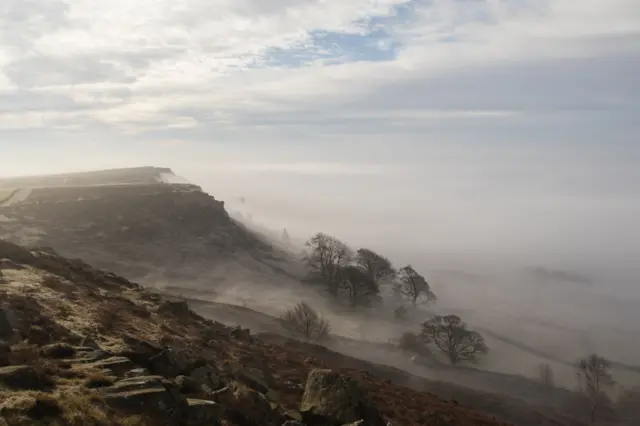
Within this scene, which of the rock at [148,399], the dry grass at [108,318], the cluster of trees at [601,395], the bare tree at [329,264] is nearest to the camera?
the rock at [148,399]

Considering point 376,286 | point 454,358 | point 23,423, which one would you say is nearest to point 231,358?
point 23,423

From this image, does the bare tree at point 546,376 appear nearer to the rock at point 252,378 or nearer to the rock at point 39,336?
the rock at point 252,378

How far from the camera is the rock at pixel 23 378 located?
1602cm

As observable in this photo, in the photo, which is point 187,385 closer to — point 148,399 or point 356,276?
point 148,399

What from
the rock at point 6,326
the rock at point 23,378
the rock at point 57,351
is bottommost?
the rock at point 57,351

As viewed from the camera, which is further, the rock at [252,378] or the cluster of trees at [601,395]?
the cluster of trees at [601,395]

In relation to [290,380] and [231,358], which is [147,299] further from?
[290,380]

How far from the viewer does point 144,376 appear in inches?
715

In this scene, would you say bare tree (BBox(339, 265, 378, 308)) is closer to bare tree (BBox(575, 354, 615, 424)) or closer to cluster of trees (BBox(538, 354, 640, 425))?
cluster of trees (BBox(538, 354, 640, 425))

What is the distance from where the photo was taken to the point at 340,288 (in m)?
103

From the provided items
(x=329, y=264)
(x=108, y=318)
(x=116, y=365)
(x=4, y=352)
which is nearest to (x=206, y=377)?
(x=116, y=365)

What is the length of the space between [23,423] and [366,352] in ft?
204

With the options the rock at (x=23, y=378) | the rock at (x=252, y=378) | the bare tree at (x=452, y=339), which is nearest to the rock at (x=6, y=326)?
the rock at (x=23, y=378)

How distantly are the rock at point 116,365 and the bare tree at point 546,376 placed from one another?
67.9 meters
